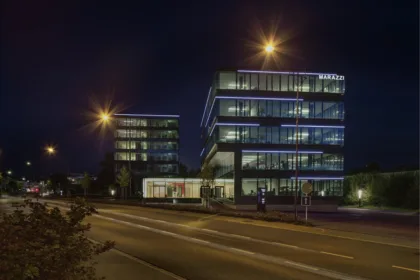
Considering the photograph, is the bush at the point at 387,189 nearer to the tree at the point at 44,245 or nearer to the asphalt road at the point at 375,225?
the asphalt road at the point at 375,225

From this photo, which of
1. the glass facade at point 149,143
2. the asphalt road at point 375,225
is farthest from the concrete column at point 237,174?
the glass facade at point 149,143

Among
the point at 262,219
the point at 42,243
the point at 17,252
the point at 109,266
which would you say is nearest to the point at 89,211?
the point at 42,243

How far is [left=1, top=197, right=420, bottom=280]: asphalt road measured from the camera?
11867 mm

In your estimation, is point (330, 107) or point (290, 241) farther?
point (330, 107)

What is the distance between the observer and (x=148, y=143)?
119188 mm

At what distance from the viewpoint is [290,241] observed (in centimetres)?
1925

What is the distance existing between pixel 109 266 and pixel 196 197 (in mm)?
60371

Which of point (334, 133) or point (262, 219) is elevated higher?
point (334, 133)

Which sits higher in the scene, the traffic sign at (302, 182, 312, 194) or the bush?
the traffic sign at (302, 182, 312, 194)

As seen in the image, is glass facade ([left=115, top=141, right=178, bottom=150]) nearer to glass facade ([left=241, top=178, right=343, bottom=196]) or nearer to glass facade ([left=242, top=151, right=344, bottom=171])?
glass facade ([left=242, top=151, right=344, bottom=171])

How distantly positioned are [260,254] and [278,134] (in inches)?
1793

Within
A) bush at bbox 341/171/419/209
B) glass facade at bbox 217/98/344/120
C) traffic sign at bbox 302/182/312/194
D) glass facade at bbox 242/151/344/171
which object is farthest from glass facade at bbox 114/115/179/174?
traffic sign at bbox 302/182/312/194

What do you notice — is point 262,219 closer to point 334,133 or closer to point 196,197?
point 334,133

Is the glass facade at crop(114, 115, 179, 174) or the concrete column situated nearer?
the concrete column
